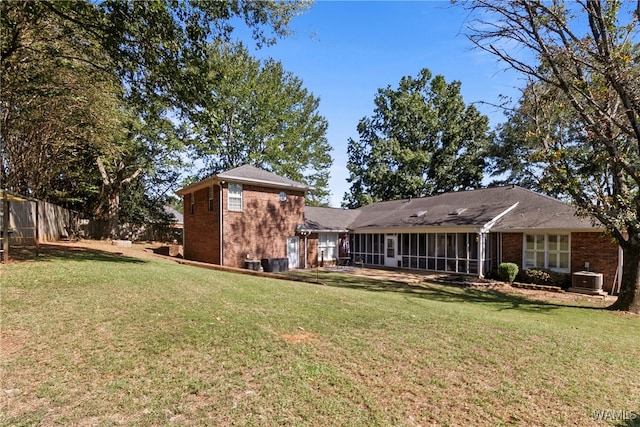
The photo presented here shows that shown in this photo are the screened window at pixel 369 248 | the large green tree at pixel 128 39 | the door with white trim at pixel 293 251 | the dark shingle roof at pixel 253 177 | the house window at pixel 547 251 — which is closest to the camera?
the large green tree at pixel 128 39

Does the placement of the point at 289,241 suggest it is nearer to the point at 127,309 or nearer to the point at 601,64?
the point at 127,309

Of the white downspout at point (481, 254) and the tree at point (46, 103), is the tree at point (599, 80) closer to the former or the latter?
the white downspout at point (481, 254)

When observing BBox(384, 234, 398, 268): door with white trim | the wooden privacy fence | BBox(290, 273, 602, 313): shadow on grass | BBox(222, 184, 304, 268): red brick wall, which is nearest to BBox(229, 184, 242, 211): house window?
BBox(222, 184, 304, 268): red brick wall

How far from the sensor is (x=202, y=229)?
68.3ft

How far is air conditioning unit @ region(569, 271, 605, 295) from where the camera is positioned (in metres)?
14.6

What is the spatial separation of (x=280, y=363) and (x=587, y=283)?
1590cm

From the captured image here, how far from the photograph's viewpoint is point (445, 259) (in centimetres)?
2052

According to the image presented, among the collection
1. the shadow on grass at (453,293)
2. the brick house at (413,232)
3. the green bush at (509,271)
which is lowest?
the shadow on grass at (453,293)

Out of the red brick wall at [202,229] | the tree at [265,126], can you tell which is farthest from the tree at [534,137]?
the tree at [265,126]

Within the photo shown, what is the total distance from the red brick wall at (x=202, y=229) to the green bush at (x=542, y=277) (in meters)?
16.3

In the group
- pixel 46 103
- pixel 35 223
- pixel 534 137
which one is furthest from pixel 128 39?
pixel 534 137

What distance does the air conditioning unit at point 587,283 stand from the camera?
14648 mm

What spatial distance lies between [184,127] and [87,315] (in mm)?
26729

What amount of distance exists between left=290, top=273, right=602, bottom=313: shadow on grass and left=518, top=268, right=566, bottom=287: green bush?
264cm
